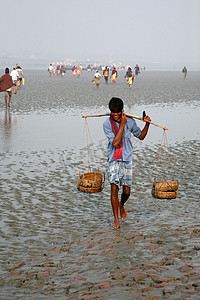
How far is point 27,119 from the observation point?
59.9 feet

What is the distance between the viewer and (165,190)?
22.9ft

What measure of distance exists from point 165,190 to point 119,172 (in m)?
0.90

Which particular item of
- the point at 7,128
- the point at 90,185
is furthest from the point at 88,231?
the point at 7,128

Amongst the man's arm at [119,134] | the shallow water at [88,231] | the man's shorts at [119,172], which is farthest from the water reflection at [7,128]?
the man's arm at [119,134]

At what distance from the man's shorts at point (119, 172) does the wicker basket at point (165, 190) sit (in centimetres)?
56

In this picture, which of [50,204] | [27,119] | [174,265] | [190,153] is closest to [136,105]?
[27,119]

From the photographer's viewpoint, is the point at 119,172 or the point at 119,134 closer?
the point at 119,134

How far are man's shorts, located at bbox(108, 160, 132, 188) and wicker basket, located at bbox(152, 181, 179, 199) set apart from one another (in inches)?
21.9

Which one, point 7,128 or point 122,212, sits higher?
point 122,212

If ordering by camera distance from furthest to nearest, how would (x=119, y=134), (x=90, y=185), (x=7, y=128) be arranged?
Answer: 1. (x=7, y=128)
2. (x=90, y=185)
3. (x=119, y=134)

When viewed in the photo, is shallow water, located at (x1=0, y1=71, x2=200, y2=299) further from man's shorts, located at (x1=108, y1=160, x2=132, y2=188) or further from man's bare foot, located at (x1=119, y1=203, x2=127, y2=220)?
man's shorts, located at (x1=108, y1=160, x2=132, y2=188)

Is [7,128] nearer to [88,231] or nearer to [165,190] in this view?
[165,190]

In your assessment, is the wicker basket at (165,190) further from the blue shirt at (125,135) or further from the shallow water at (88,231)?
the blue shirt at (125,135)

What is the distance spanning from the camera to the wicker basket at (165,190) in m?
6.87
